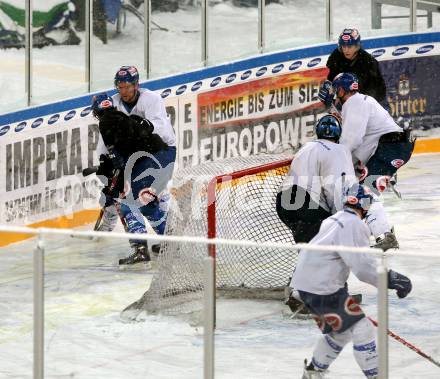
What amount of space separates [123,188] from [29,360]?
3.99 metres

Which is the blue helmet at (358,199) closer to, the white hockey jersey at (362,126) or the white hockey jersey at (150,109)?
the white hockey jersey at (362,126)

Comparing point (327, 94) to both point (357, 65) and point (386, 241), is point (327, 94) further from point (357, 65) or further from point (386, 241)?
point (386, 241)

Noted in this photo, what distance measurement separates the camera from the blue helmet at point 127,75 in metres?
8.60

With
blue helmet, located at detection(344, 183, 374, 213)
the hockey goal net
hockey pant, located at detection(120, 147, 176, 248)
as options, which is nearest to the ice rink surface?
the hockey goal net

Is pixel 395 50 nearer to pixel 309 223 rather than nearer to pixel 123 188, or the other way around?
pixel 123 188

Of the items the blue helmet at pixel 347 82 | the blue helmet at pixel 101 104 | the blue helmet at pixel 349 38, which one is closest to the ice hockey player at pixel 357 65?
the blue helmet at pixel 349 38

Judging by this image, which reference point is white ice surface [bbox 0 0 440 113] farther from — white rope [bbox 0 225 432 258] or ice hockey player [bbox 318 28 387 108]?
white rope [bbox 0 225 432 258]

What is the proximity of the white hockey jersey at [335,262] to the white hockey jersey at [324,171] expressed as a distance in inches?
63.0

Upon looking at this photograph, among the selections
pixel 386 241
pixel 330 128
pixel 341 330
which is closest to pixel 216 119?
pixel 386 241

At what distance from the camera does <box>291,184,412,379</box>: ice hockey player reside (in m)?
4.59

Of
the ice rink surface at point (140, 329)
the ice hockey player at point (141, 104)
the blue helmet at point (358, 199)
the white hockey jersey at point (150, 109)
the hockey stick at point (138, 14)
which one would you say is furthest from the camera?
the hockey stick at point (138, 14)

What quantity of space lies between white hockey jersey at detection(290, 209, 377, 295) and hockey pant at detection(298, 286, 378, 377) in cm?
6

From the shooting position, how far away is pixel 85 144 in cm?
1004

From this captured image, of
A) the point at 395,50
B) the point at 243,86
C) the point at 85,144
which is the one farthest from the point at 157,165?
the point at 395,50
